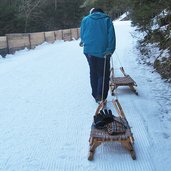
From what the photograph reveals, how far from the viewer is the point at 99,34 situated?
6891mm

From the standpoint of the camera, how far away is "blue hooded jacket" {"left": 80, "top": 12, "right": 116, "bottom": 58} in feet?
22.5

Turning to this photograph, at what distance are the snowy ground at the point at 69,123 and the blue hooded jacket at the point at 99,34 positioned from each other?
1.16 m

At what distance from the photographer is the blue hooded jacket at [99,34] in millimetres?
6859

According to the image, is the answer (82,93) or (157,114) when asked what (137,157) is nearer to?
(157,114)

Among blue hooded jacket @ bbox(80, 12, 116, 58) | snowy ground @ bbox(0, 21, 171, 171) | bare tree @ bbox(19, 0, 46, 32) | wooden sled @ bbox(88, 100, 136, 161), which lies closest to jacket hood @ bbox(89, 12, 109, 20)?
blue hooded jacket @ bbox(80, 12, 116, 58)

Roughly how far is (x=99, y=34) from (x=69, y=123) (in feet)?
5.65

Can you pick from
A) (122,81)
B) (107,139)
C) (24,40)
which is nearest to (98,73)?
(122,81)

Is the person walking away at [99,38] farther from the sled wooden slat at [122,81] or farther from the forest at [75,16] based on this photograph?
the forest at [75,16]

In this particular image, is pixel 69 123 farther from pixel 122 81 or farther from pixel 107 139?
pixel 122 81

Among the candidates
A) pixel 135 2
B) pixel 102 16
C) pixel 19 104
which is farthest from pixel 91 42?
pixel 135 2

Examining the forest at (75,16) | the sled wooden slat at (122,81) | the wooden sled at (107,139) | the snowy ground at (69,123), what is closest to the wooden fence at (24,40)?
the forest at (75,16)

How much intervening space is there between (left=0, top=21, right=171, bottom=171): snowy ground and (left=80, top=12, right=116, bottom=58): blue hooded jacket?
3.82 feet

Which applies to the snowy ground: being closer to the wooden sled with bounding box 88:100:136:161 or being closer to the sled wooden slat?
the wooden sled with bounding box 88:100:136:161

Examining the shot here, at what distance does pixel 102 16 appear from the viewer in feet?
22.5
